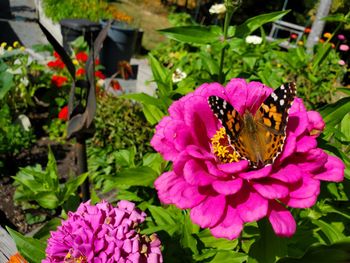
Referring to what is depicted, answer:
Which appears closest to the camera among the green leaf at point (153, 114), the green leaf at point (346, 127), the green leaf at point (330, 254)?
the green leaf at point (330, 254)

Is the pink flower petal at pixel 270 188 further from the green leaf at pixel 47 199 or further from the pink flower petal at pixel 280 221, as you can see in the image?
the green leaf at pixel 47 199

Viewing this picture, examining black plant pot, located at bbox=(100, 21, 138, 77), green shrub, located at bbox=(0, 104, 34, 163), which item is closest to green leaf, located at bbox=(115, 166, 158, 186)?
green shrub, located at bbox=(0, 104, 34, 163)

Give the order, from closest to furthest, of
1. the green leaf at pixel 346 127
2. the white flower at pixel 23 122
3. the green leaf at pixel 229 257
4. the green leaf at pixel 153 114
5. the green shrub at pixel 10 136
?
1. the green leaf at pixel 229 257
2. the green leaf at pixel 346 127
3. the green leaf at pixel 153 114
4. the green shrub at pixel 10 136
5. the white flower at pixel 23 122

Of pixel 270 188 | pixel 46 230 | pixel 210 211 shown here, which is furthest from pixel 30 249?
pixel 270 188

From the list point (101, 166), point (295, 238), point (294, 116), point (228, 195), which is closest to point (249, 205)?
point (228, 195)

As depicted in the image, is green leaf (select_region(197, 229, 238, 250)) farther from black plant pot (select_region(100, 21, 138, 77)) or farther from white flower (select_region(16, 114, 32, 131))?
black plant pot (select_region(100, 21, 138, 77))

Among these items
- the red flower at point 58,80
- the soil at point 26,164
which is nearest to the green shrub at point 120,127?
the soil at point 26,164
